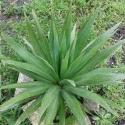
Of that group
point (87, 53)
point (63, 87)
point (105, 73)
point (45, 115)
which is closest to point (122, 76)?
point (105, 73)

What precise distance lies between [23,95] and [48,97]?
0.22 meters

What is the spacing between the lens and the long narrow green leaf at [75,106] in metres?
2.50

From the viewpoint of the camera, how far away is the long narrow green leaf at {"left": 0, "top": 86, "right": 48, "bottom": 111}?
96.9 inches

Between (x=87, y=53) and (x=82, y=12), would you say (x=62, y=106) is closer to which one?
(x=87, y=53)

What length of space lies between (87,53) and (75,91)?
0.36m

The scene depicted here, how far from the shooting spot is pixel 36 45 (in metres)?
2.81

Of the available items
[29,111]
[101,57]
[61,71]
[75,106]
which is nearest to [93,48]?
[101,57]

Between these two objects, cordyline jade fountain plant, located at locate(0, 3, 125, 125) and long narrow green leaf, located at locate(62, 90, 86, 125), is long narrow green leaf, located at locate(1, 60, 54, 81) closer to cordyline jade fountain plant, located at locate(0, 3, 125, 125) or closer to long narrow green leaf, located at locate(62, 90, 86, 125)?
cordyline jade fountain plant, located at locate(0, 3, 125, 125)

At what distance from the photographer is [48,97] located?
253cm

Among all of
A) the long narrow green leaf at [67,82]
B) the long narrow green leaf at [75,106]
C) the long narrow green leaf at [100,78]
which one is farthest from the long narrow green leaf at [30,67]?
the long narrow green leaf at [100,78]

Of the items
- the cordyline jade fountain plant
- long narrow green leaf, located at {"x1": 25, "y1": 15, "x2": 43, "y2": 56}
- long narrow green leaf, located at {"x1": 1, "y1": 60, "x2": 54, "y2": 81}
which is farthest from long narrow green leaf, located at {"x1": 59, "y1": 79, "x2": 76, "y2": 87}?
long narrow green leaf, located at {"x1": 25, "y1": 15, "x2": 43, "y2": 56}

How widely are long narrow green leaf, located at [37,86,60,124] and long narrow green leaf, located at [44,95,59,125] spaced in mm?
68

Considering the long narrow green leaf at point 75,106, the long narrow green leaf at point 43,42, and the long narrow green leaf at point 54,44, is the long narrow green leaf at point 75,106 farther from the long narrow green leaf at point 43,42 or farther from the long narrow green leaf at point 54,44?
the long narrow green leaf at point 43,42

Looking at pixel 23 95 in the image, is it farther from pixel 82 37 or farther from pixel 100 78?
pixel 82 37
